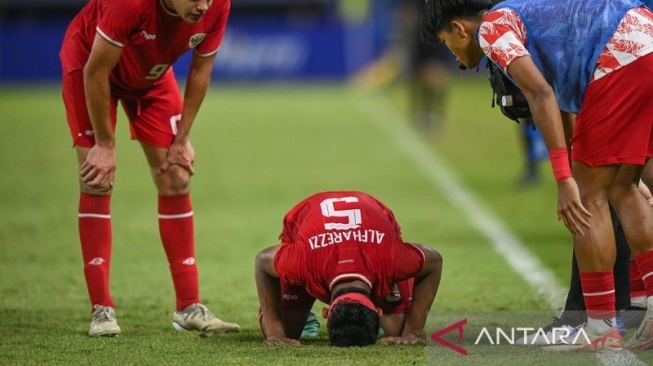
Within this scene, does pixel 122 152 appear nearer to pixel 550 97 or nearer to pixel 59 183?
pixel 59 183

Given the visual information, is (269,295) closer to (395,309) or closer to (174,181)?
(395,309)

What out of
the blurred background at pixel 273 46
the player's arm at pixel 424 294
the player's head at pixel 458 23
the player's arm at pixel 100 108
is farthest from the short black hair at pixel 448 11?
the blurred background at pixel 273 46

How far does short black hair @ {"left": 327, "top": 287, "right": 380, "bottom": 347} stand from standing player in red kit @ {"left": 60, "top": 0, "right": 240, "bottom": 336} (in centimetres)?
96

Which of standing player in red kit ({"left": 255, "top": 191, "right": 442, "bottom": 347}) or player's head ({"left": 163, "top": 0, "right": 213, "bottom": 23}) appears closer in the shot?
standing player in red kit ({"left": 255, "top": 191, "right": 442, "bottom": 347})

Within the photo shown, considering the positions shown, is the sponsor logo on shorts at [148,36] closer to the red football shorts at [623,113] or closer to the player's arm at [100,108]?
the player's arm at [100,108]

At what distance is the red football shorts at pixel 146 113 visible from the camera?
611cm

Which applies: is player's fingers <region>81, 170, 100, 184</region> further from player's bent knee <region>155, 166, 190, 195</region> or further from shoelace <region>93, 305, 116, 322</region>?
shoelace <region>93, 305, 116, 322</region>

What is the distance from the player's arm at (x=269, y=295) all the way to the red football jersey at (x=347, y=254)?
0.20ft

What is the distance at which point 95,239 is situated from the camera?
20.3ft

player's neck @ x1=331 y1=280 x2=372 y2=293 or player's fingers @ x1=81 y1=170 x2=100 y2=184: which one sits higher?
player's fingers @ x1=81 y1=170 x2=100 y2=184

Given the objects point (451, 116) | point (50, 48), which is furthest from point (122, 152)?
point (50, 48)

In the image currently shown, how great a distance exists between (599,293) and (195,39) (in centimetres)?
240

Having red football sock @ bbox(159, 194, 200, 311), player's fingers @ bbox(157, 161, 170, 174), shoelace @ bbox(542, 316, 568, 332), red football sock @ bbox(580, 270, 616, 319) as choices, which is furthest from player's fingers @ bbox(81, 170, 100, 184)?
red football sock @ bbox(580, 270, 616, 319)

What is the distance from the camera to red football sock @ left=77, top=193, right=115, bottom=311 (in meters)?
6.14
